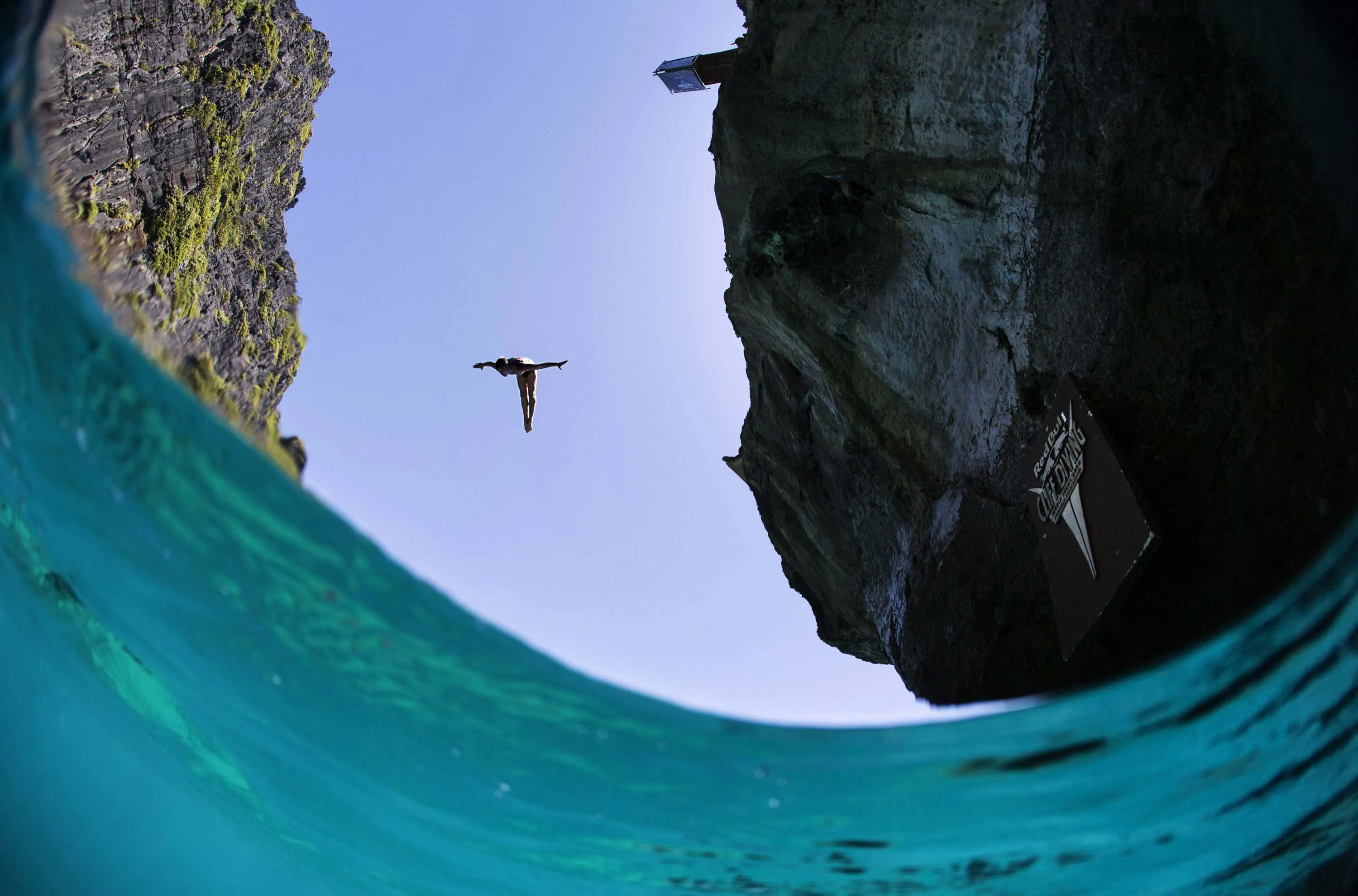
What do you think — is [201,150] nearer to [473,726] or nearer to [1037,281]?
[473,726]

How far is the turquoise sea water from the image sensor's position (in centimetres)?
292

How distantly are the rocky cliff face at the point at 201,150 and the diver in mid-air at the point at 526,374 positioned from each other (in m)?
2.10

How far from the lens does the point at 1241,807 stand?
3.47 m

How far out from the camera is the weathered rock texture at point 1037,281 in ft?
9.77

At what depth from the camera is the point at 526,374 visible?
8391 mm

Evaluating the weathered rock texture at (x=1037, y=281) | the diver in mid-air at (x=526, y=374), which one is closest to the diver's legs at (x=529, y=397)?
the diver in mid-air at (x=526, y=374)

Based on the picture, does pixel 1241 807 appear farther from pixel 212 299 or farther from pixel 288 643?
pixel 212 299

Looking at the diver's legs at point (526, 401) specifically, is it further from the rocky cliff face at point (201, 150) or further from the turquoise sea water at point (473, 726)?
the turquoise sea water at point (473, 726)

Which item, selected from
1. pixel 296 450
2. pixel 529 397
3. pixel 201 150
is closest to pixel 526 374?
pixel 529 397

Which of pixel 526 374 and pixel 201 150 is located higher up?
pixel 201 150

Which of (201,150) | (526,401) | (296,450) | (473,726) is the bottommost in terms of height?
(473,726)

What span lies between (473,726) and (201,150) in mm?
12463

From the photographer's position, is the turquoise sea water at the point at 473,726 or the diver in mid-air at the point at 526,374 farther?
the diver in mid-air at the point at 526,374

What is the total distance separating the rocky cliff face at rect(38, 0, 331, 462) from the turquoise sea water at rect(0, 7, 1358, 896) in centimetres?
215
